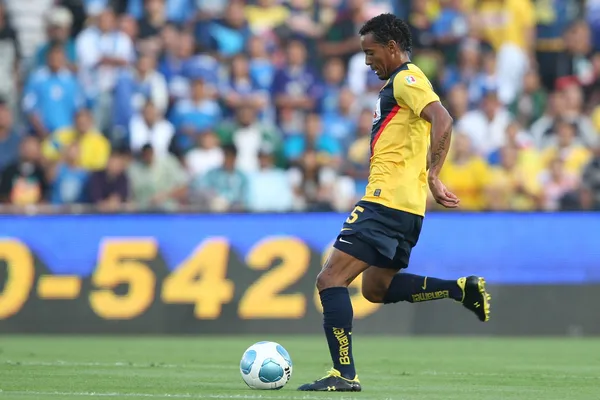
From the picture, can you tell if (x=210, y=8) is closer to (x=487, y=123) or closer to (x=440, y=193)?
(x=487, y=123)

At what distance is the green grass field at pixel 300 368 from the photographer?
8250mm

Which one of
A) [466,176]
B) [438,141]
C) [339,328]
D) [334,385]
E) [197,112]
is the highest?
[197,112]

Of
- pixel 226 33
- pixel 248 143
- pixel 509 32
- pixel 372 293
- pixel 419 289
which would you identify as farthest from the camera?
pixel 509 32

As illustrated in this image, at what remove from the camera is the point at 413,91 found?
27.7ft

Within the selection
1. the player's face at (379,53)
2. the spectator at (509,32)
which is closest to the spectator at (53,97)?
the spectator at (509,32)

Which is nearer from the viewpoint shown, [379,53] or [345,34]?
[379,53]

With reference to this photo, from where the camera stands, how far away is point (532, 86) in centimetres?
1994

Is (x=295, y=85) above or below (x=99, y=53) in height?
below

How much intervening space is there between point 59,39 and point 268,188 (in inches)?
182

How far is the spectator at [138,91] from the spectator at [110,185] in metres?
1.77

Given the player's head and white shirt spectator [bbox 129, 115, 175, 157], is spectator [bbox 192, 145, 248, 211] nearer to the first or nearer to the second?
white shirt spectator [bbox 129, 115, 175, 157]

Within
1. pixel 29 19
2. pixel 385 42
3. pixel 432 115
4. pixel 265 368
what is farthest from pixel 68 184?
pixel 432 115

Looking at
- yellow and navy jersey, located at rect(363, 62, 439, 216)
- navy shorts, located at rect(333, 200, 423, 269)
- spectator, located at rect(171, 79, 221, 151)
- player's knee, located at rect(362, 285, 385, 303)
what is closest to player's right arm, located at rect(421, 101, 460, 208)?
yellow and navy jersey, located at rect(363, 62, 439, 216)

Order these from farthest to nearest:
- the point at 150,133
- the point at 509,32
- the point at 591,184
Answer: the point at 509,32 → the point at 150,133 → the point at 591,184
